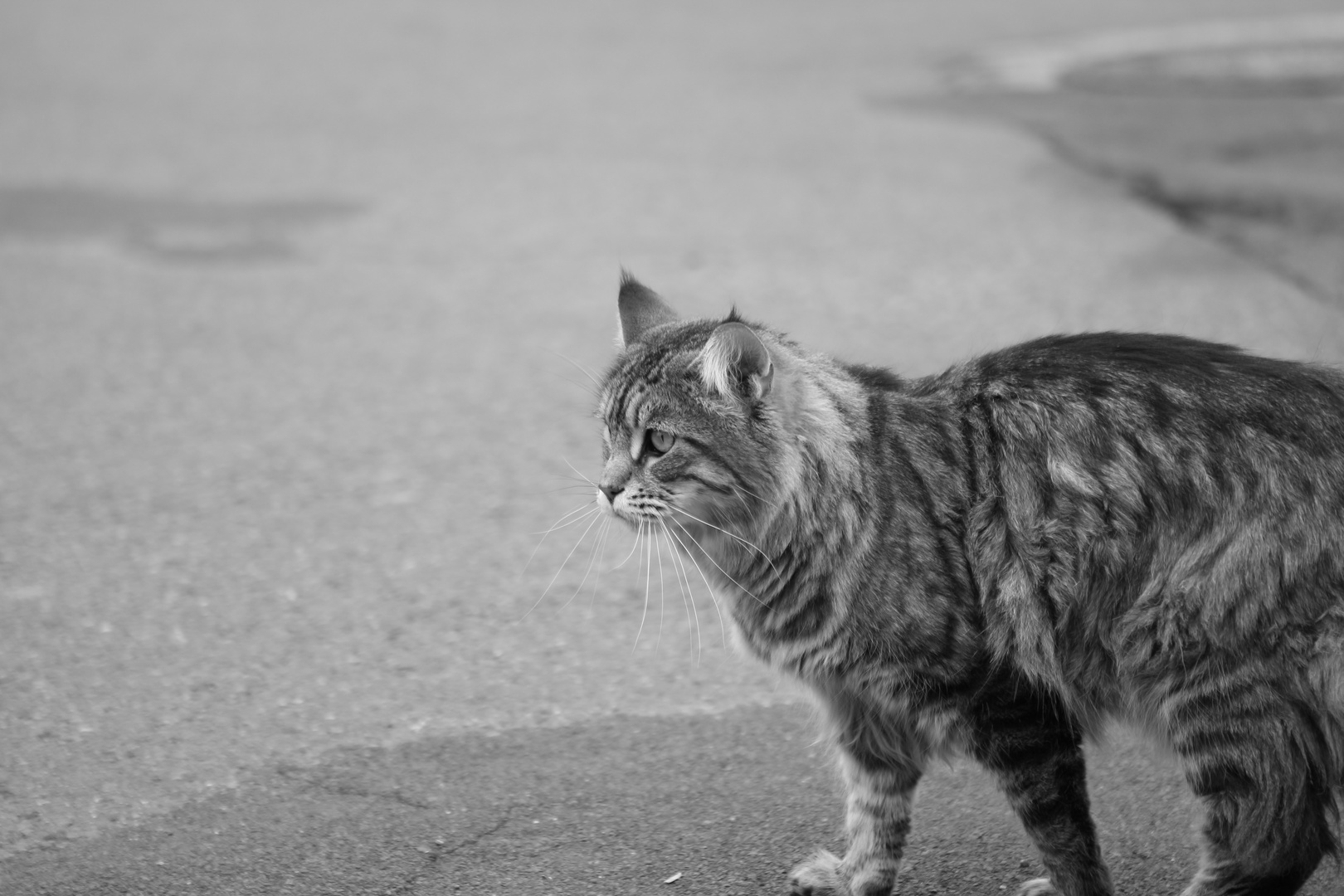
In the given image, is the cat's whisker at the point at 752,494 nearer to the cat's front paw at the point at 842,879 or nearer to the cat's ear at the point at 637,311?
the cat's ear at the point at 637,311

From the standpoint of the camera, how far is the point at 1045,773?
3234mm

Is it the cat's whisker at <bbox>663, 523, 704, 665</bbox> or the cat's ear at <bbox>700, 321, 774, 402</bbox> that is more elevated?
the cat's ear at <bbox>700, 321, 774, 402</bbox>

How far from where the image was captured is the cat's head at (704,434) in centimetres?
356

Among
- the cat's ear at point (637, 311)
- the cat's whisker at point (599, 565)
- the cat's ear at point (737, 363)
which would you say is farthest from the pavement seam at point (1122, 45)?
the cat's ear at point (737, 363)

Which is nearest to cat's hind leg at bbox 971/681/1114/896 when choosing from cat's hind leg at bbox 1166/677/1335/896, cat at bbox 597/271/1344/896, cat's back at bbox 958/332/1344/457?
cat at bbox 597/271/1344/896

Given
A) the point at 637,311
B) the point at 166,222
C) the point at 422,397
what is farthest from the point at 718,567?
the point at 166,222

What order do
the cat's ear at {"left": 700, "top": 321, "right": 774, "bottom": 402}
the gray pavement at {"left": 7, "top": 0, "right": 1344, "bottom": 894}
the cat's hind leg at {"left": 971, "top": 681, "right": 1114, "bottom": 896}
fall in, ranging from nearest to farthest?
the cat's hind leg at {"left": 971, "top": 681, "right": 1114, "bottom": 896} → the cat's ear at {"left": 700, "top": 321, "right": 774, "bottom": 402} → the gray pavement at {"left": 7, "top": 0, "right": 1344, "bottom": 894}

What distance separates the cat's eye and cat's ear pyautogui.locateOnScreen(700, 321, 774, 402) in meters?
0.17

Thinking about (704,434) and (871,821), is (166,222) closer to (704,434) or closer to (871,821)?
(704,434)

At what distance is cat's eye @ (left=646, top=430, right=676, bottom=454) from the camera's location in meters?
3.66

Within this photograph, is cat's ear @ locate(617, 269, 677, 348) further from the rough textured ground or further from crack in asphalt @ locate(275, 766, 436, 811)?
the rough textured ground

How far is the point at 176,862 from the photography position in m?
3.62

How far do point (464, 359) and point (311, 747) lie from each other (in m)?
3.56

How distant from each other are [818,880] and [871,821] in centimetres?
20
